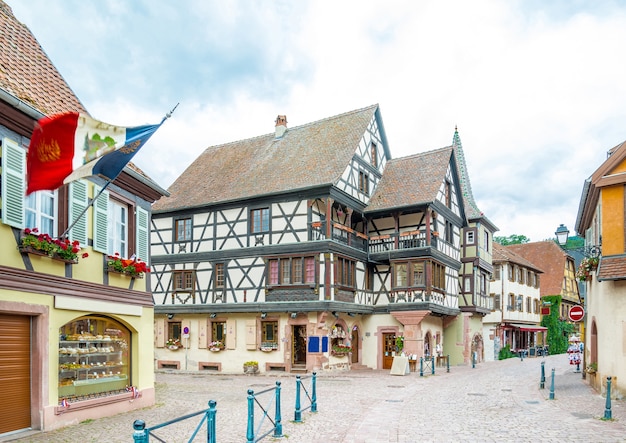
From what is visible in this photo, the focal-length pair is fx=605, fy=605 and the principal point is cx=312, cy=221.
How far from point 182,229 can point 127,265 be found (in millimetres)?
17362

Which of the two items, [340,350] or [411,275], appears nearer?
[340,350]

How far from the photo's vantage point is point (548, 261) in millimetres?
57375

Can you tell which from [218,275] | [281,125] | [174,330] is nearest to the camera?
[218,275]

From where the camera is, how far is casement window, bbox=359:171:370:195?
30741 millimetres

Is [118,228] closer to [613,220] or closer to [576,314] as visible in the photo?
[613,220]

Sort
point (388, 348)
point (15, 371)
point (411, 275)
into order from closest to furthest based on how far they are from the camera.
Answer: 1. point (15, 371)
2. point (411, 275)
3. point (388, 348)

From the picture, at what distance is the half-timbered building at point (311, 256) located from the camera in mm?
27781

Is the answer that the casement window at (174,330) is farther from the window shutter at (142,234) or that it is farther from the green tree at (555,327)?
the green tree at (555,327)

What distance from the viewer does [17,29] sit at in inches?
579

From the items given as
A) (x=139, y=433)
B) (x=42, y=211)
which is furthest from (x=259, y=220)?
(x=139, y=433)

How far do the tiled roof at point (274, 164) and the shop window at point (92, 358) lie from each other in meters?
14.2

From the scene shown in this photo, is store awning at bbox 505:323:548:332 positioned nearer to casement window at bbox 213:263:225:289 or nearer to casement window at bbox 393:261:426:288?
casement window at bbox 393:261:426:288

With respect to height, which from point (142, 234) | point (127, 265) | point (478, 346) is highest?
point (142, 234)

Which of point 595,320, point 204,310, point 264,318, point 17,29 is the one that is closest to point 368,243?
point 264,318
